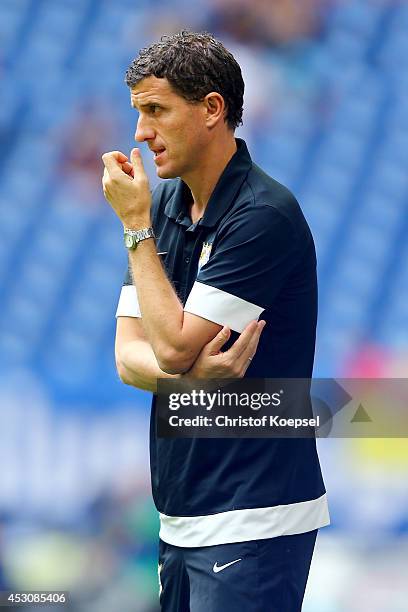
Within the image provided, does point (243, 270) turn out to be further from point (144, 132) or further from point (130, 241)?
point (144, 132)

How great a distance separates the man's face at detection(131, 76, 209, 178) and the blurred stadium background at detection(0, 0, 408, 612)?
66.6 inches

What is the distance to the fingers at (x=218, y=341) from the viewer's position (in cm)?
225

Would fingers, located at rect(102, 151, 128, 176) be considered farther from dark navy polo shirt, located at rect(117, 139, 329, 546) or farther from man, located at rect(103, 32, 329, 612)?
dark navy polo shirt, located at rect(117, 139, 329, 546)

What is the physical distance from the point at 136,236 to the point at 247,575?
2.18 ft

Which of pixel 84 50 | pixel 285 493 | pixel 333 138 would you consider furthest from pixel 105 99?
pixel 285 493

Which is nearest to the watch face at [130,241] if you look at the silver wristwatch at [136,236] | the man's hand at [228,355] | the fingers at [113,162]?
the silver wristwatch at [136,236]

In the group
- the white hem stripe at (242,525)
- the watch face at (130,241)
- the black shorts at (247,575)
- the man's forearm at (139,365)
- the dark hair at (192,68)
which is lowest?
the black shorts at (247,575)

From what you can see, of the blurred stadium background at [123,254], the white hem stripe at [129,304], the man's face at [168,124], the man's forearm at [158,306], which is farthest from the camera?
the blurred stadium background at [123,254]

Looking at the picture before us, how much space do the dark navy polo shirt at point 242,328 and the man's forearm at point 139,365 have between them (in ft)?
0.40

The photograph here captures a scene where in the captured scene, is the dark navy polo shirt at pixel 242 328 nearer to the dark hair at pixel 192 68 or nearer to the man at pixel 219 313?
the man at pixel 219 313

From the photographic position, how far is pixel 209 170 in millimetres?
2408

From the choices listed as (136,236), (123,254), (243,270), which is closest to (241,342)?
(243,270)

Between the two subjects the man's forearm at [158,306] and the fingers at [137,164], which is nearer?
the man's forearm at [158,306]

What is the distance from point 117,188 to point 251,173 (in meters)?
0.26
